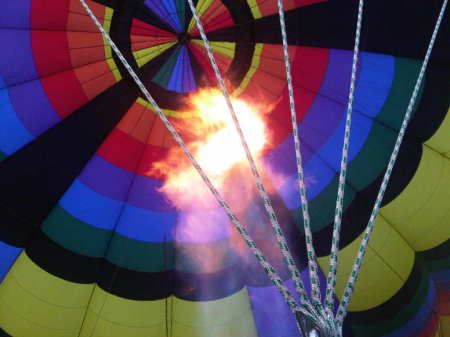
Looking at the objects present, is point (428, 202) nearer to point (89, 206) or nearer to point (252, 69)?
point (252, 69)

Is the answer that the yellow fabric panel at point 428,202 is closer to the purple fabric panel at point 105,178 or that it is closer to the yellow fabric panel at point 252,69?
the yellow fabric panel at point 252,69

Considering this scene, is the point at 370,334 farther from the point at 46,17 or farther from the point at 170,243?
the point at 46,17

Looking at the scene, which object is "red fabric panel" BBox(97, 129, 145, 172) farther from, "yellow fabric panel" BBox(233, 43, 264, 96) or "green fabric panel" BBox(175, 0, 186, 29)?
"green fabric panel" BBox(175, 0, 186, 29)

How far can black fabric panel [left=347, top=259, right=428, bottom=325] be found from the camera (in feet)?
12.5

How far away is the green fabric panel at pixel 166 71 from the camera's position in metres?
3.83

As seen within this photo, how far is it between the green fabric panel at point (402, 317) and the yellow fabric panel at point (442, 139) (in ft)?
3.77

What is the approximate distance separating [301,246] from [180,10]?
2.54m

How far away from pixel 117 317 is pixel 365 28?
3.56 meters

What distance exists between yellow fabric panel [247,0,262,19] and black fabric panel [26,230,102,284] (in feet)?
9.08

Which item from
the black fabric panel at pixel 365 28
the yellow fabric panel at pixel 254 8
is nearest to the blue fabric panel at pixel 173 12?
the black fabric panel at pixel 365 28

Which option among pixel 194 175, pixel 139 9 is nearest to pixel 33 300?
pixel 194 175

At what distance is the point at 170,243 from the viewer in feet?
13.2

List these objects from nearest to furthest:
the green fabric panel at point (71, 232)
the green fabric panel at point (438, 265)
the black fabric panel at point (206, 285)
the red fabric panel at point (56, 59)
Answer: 1. the red fabric panel at point (56, 59)
2. the green fabric panel at point (438, 265)
3. the green fabric panel at point (71, 232)
4. the black fabric panel at point (206, 285)

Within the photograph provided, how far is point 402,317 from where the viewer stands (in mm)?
3820
